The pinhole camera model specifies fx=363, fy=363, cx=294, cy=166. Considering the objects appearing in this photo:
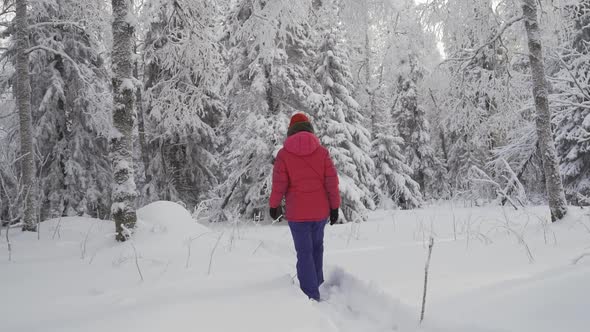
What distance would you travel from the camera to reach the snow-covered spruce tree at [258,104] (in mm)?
10133

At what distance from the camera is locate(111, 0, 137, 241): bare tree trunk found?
17.8 ft

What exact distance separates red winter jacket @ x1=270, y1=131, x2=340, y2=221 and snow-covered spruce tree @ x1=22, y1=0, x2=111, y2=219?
34.2 feet

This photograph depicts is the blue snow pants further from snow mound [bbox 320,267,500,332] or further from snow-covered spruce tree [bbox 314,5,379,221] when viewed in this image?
snow-covered spruce tree [bbox 314,5,379,221]

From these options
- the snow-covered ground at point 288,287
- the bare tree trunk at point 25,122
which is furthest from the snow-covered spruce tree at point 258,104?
the snow-covered ground at point 288,287

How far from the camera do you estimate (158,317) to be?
2623 millimetres

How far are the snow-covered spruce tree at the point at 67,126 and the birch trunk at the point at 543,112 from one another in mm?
11871

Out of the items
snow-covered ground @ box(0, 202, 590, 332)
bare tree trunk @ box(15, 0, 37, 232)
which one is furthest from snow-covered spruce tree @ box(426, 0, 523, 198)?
bare tree trunk @ box(15, 0, 37, 232)

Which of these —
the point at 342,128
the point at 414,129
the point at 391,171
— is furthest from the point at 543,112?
the point at 414,129

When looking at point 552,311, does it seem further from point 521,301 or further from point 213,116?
point 213,116

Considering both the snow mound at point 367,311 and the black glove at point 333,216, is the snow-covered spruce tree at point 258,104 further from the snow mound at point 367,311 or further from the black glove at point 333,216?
the snow mound at point 367,311

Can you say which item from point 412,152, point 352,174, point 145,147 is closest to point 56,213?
point 145,147

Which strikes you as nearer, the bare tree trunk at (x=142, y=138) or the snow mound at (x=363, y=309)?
the snow mound at (x=363, y=309)

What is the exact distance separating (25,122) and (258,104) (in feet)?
18.2

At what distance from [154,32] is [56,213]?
750cm
